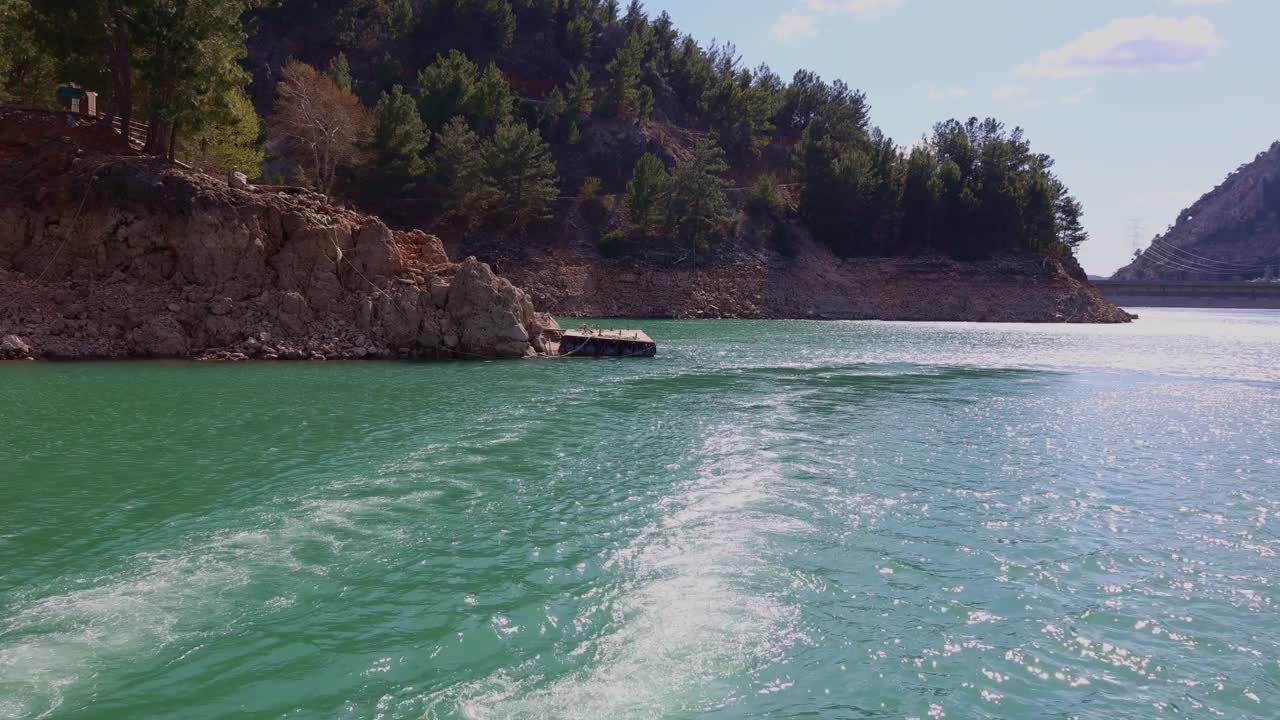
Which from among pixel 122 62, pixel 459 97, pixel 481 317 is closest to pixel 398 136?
pixel 459 97

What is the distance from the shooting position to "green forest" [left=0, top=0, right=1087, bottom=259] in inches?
3231

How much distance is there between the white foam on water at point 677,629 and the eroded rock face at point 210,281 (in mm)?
30543

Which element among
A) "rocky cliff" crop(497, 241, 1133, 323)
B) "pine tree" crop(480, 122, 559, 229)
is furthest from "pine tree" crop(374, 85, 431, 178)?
"rocky cliff" crop(497, 241, 1133, 323)

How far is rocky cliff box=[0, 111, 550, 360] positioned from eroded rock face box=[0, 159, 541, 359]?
0.06 meters

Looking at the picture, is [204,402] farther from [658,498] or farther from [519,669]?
[519,669]

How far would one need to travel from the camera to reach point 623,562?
13.1 meters

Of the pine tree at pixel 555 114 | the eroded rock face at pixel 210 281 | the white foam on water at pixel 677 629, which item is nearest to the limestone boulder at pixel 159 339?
the eroded rock face at pixel 210 281

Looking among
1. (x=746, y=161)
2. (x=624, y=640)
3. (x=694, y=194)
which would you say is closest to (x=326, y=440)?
(x=624, y=640)

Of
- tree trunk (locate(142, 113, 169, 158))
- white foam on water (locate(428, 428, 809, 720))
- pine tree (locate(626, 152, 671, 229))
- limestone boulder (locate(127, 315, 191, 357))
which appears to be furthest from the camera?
pine tree (locate(626, 152, 671, 229))

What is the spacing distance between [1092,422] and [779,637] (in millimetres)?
22342

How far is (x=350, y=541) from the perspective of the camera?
13742 mm

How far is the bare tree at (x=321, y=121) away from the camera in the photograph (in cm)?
7031

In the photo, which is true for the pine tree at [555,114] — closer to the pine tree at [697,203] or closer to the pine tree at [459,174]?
the pine tree at [697,203]

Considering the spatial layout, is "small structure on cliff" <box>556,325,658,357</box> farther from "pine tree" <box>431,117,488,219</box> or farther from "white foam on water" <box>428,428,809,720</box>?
"pine tree" <box>431,117,488,219</box>
